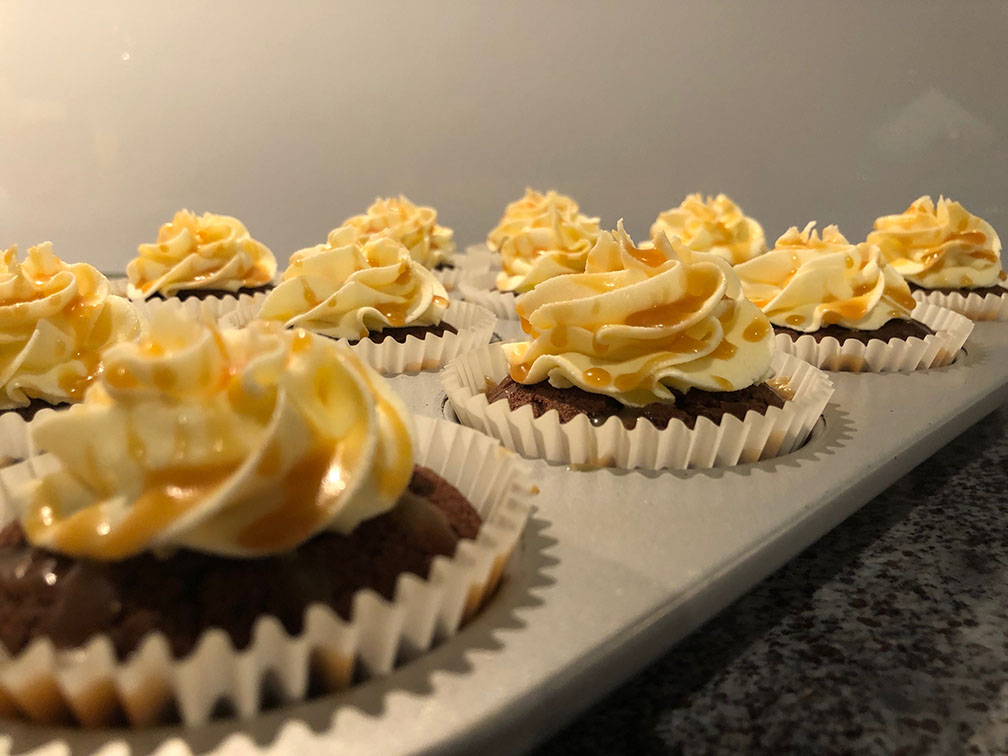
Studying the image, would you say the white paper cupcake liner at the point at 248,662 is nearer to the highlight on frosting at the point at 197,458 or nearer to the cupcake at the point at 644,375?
the highlight on frosting at the point at 197,458

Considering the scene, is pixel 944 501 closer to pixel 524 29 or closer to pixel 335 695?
pixel 335 695

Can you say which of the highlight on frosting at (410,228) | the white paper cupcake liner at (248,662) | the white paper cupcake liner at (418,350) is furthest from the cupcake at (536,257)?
the white paper cupcake liner at (248,662)

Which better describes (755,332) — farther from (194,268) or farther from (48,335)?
(194,268)

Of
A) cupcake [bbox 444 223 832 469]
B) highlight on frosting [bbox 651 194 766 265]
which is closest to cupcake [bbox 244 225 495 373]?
cupcake [bbox 444 223 832 469]

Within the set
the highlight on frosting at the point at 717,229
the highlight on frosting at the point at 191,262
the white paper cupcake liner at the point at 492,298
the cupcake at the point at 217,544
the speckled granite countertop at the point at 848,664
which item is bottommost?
the white paper cupcake liner at the point at 492,298

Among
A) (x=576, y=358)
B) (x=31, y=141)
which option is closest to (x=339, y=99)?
(x=31, y=141)

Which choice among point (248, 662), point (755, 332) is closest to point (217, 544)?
point (248, 662)

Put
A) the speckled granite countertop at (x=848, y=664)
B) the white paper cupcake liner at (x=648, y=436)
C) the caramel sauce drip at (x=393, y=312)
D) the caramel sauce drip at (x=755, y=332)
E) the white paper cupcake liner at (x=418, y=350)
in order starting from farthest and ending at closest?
the caramel sauce drip at (x=393, y=312)
the white paper cupcake liner at (x=418, y=350)
the caramel sauce drip at (x=755, y=332)
the white paper cupcake liner at (x=648, y=436)
the speckled granite countertop at (x=848, y=664)

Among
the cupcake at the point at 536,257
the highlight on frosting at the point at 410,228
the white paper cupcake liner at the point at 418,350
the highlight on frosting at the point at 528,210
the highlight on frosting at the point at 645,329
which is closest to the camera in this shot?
the highlight on frosting at the point at 645,329
